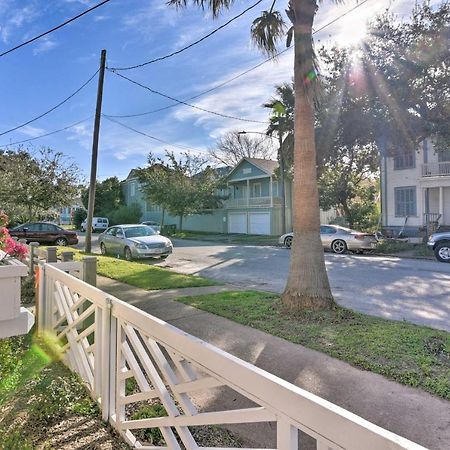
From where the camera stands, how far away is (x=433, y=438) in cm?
305

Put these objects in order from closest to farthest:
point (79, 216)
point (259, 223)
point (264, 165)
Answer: point (259, 223) → point (264, 165) → point (79, 216)

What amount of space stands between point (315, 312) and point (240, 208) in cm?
3151

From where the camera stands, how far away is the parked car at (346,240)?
62.4 feet

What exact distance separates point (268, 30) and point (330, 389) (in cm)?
651

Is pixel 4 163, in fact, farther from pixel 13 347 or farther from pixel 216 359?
pixel 216 359

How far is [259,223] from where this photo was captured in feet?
117

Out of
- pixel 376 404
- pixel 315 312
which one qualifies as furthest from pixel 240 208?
pixel 376 404

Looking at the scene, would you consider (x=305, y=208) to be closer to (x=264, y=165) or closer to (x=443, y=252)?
(x=443, y=252)

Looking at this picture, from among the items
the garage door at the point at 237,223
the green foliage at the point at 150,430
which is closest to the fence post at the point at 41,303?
the green foliage at the point at 150,430

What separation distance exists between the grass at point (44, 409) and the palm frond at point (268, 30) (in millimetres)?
6539

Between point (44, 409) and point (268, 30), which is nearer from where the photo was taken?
point (44, 409)

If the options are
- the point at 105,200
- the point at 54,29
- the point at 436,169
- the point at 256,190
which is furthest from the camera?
the point at 105,200

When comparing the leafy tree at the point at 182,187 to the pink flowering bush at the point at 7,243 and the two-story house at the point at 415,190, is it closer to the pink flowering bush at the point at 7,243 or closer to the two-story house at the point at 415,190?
the two-story house at the point at 415,190

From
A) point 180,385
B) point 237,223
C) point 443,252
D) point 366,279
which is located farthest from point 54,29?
point 237,223
